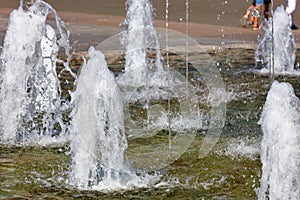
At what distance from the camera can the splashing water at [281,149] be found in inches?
194

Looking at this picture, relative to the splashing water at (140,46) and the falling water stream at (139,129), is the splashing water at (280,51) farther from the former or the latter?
the splashing water at (140,46)

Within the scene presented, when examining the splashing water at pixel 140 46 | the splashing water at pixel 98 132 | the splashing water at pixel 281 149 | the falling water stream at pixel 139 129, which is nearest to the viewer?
the splashing water at pixel 281 149

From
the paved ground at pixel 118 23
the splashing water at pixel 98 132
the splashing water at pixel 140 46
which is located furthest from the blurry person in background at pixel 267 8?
the splashing water at pixel 98 132

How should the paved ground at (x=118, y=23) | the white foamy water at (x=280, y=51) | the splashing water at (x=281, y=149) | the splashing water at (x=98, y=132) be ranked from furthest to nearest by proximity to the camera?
the paved ground at (x=118, y=23)
the white foamy water at (x=280, y=51)
the splashing water at (x=98, y=132)
the splashing water at (x=281, y=149)

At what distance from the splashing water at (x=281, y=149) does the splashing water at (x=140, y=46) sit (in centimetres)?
495

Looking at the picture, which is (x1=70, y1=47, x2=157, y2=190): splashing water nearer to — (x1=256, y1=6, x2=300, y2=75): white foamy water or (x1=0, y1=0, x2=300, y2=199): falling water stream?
(x1=0, y1=0, x2=300, y2=199): falling water stream

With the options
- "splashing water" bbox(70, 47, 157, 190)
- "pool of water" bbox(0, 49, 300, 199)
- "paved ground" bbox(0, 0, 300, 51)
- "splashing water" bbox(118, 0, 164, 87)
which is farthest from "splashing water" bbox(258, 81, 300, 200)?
"paved ground" bbox(0, 0, 300, 51)

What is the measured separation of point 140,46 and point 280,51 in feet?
6.25

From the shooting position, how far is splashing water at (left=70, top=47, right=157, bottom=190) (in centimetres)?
564

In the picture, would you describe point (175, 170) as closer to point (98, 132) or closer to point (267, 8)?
point (98, 132)

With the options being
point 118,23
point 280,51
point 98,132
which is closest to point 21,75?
point 98,132

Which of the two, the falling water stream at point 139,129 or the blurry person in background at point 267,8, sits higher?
the blurry person in background at point 267,8

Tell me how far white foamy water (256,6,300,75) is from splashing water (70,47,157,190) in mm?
5077

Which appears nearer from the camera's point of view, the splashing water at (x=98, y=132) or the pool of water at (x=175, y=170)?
the pool of water at (x=175, y=170)
